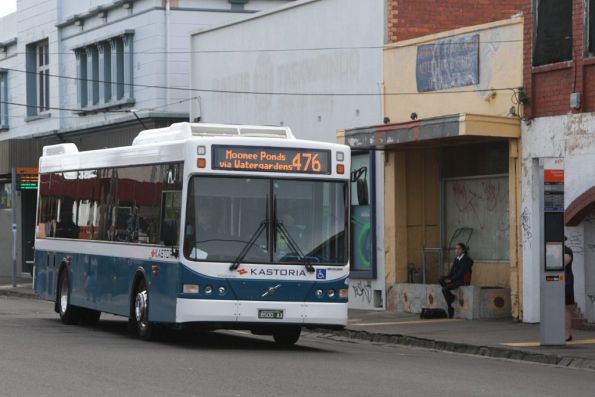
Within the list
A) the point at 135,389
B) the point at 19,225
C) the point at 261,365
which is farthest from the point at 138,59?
the point at 135,389

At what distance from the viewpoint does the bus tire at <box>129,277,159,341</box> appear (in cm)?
2002

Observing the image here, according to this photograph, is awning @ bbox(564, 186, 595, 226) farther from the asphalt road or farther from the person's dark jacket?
the asphalt road

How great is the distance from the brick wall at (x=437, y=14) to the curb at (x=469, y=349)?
763 centimetres

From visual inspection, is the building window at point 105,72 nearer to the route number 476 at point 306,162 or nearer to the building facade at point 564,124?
the building facade at point 564,124

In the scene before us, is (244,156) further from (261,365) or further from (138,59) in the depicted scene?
(138,59)

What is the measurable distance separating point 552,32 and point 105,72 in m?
20.0

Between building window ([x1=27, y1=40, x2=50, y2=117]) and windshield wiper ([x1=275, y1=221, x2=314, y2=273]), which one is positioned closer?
windshield wiper ([x1=275, y1=221, x2=314, y2=273])

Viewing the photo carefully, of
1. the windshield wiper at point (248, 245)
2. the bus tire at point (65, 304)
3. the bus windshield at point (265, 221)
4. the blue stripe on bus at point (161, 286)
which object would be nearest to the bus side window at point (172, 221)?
the bus windshield at point (265, 221)

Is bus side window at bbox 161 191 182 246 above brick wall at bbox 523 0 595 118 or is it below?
below

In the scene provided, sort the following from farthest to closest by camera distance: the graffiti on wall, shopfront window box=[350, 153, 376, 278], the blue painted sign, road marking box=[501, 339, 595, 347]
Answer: shopfront window box=[350, 153, 376, 278] < the blue painted sign < the graffiti on wall < road marking box=[501, 339, 595, 347]

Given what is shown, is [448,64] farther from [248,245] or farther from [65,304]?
[248,245]

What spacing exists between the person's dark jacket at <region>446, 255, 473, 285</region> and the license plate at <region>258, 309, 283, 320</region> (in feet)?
26.1

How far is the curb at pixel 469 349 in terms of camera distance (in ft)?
61.4

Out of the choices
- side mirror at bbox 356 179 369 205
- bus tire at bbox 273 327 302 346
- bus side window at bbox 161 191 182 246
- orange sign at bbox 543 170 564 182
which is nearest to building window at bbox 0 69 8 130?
side mirror at bbox 356 179 369 205
